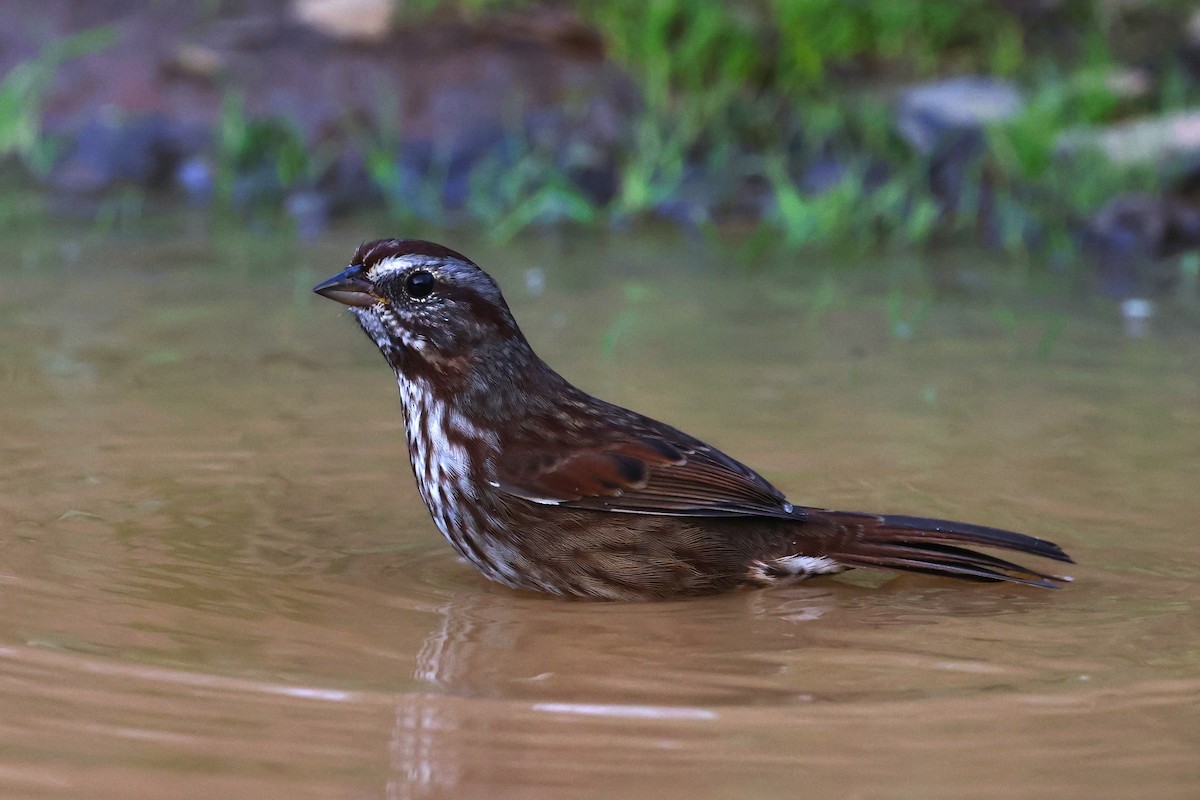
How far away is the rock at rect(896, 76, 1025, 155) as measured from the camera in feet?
32.4

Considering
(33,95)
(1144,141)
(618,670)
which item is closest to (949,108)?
(1144,141)

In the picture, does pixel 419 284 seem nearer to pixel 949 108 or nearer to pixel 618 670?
pixel 618 670

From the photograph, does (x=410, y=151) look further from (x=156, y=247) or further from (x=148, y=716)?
(x=148, y=716)

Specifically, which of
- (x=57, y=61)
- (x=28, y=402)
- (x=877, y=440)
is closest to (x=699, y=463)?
(x=877, y=440)

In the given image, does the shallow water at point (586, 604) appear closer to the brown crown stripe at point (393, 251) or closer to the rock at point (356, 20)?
the brown crown stripe at point (393, 251)

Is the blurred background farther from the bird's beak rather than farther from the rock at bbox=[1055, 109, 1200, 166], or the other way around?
the bird's beak

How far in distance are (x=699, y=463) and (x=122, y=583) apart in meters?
1.34

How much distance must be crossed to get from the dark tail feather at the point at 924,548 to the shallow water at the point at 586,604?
0.26 feet

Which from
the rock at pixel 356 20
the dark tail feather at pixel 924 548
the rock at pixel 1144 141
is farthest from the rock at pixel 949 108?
the dark tail feather at pixel 924 548

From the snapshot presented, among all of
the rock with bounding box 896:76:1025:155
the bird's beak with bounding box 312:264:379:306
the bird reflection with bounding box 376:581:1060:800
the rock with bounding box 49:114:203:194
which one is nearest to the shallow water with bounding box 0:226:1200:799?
the bird reflection with bounding box 376:581:1060:800

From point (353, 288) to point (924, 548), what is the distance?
1496 millimetres

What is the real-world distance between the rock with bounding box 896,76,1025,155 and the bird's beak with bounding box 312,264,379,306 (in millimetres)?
5962

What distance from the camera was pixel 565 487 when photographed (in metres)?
4.09

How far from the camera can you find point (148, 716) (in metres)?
3.07
